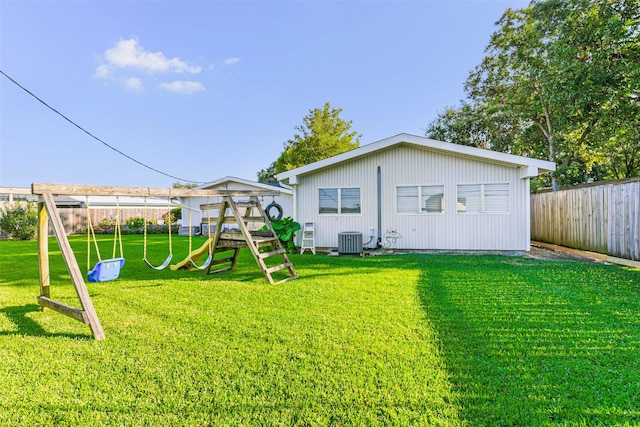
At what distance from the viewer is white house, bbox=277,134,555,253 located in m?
8.20

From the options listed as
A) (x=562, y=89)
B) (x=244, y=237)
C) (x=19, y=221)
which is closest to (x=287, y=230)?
(x=244, y=237)

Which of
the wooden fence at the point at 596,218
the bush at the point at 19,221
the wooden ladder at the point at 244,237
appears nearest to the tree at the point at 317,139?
the bush at the point at 19,221

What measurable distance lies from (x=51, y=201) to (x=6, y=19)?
1044 centimetres

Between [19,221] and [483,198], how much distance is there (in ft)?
62.5

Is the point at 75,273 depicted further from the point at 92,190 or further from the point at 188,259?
Answer: the point at 188,259

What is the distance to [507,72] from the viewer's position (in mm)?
16859

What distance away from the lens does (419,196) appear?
877cm

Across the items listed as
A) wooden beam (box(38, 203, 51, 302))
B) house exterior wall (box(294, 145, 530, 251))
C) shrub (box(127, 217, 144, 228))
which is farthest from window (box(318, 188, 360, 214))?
shrub (box(127, 217, 144, 228))

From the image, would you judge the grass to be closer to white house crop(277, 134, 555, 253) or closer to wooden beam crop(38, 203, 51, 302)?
wooden beam crop(38, 203, 51, 302)

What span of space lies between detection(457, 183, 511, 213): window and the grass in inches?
144

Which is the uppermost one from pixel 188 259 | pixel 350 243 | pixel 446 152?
pixel 446 152

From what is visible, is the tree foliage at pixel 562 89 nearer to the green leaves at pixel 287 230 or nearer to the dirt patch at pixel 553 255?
the dirt patch at pixel 553 255

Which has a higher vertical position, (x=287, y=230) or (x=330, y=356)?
(x=287, y=230)

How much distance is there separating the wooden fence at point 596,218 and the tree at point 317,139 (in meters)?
15.6
